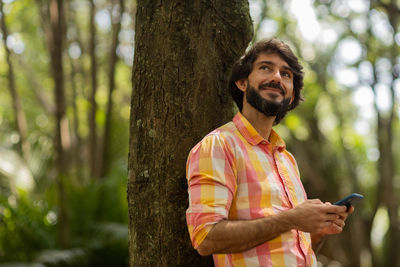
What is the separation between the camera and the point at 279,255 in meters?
1.83

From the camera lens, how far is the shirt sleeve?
1.74 m

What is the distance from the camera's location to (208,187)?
177 centimetres

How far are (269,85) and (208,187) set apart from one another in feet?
2.30

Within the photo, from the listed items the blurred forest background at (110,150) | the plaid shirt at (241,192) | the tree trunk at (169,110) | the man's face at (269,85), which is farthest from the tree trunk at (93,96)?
the plaid shirt at (241,192)

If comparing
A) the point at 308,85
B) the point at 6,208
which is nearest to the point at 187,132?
the point at 6,208

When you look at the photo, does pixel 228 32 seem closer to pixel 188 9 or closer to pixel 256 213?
pixel 188 9

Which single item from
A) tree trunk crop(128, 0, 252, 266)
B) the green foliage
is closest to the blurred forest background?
the green foliage

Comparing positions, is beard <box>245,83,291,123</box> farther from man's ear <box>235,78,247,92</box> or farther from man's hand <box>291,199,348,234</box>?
man's hand <box>291,199,348,234</box>

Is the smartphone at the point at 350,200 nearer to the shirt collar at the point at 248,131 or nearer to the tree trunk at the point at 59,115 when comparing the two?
the shirt collar at the point at 248,131

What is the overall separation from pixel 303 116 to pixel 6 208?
26.8 feet

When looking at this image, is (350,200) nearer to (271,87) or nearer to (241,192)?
(241,192)

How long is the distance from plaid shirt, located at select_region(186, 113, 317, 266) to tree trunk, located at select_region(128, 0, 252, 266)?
315 millimetres

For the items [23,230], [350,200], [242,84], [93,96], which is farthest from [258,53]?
[93,96]

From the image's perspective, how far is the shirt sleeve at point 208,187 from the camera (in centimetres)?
174
